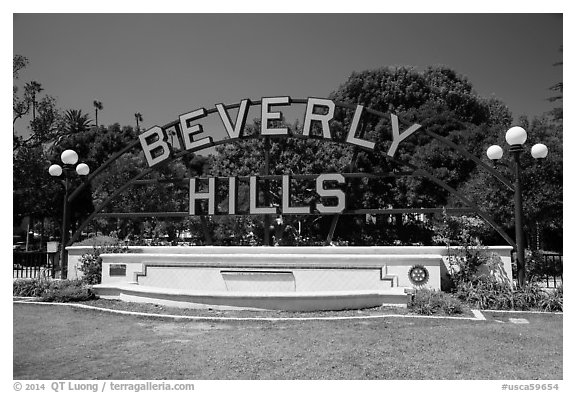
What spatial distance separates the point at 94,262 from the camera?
1427 centimetres

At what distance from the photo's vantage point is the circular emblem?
11.7 m

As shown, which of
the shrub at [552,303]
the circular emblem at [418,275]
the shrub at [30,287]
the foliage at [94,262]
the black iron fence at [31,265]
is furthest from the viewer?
the black iron fence at [31,265]

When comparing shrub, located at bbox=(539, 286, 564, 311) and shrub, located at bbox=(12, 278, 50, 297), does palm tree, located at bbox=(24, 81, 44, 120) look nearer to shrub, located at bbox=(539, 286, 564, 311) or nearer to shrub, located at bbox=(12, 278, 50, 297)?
shrub, located at bbox=(12, 278, 50, 297)

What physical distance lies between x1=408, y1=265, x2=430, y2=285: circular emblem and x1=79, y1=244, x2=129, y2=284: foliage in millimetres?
9229

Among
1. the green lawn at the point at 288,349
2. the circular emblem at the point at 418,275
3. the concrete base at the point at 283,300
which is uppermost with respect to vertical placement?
the circular emblem at the point at 418,275

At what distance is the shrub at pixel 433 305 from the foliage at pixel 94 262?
31.4 ft

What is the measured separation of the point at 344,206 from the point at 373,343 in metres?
7.47

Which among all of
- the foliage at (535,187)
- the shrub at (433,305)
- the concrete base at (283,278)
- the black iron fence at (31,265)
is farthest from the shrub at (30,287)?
the foliage at (535,187)

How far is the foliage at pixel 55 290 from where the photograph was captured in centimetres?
1181

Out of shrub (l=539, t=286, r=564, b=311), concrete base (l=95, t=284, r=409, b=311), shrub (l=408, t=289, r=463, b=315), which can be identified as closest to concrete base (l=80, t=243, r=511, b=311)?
concrete base (l=95, t=284, r=409, b=311)

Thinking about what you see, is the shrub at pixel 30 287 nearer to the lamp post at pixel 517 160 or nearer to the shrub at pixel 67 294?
the shrub at pixel 67 294

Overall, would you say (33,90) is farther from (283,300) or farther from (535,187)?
(535,187)

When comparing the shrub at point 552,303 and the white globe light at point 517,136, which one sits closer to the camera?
the shrub at point 552,303

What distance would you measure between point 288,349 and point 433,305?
4.33 m
